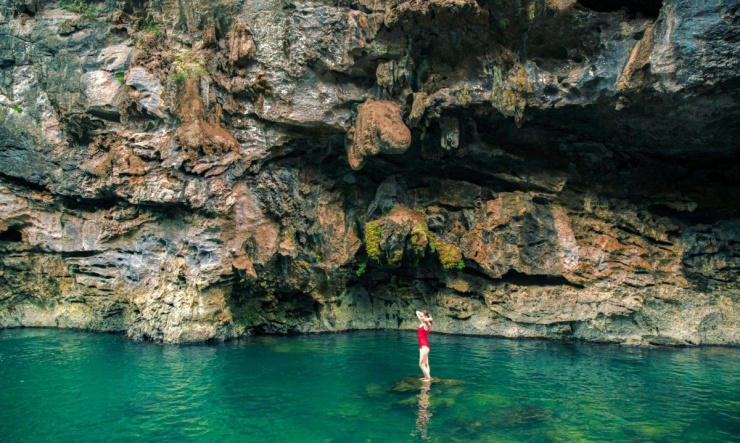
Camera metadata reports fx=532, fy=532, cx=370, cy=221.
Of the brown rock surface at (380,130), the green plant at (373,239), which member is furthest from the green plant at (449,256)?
the brown rock surface at (380,130)

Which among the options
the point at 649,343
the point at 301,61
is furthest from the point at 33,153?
the point at 649,343

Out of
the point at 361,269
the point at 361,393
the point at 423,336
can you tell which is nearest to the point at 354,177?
the point at 361,269

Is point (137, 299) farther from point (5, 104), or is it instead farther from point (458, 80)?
point (458, 80)

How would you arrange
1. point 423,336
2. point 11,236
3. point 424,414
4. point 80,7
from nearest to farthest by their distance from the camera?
point 424,414, point 423,336, point 11,236, point 80,7

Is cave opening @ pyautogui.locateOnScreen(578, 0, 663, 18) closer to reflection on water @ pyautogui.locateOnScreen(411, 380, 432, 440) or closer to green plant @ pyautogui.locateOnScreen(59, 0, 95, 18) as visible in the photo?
reflection on water @ pyautogui.locateOnScreen(411, 380, 432, 440)

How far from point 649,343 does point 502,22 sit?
13.9 metres

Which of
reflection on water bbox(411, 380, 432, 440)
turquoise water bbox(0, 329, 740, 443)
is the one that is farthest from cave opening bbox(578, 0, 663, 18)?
reflection on water bbox(411, 380, 432, 440)

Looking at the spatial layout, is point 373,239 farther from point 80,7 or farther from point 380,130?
point 80,7

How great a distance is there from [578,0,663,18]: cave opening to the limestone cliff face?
0.20m

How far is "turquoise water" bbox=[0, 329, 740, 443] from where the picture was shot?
38.3 ft

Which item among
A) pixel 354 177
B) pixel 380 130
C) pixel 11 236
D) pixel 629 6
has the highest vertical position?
pixel 629 6

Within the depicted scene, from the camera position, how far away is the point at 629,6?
18141 mm

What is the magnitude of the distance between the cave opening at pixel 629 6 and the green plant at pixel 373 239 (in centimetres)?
1161

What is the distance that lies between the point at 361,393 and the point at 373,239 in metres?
9.58
